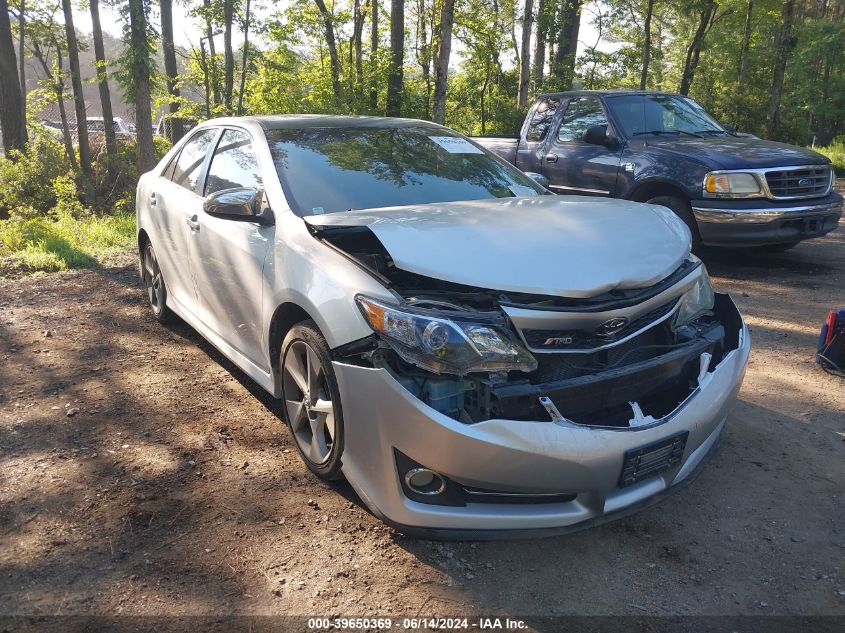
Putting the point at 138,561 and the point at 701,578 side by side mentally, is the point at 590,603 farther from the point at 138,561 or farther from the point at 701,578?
the point at 138,561

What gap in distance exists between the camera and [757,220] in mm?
6516

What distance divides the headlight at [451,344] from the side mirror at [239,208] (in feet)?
4.02

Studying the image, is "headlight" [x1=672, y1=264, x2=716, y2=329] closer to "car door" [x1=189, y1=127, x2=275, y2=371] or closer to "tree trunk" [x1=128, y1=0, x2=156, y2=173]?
"car door" [x1=189, y1=127, x2=275, y2=371]

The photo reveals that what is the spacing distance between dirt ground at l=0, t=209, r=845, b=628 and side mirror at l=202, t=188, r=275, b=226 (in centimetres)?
118

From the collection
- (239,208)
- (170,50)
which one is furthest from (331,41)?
(239,208)

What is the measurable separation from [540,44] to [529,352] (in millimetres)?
22195

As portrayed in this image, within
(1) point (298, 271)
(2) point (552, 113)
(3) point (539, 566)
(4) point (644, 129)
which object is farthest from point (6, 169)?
(3) point (539, 566)

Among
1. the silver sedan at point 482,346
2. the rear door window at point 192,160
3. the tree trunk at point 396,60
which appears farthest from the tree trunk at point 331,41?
the silver sedan at point 482,346

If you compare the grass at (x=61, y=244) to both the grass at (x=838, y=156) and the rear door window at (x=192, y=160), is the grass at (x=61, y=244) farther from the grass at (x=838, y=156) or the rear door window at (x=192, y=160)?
the grass at (x=838, y=156)

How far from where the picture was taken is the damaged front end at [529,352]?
2.41 m

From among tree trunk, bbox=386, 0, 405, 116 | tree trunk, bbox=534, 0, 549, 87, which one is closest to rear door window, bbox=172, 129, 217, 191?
tree trunk, bbox=386, 0, 405, 116

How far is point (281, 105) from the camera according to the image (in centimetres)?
1842

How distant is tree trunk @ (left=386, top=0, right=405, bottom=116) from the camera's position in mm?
15820

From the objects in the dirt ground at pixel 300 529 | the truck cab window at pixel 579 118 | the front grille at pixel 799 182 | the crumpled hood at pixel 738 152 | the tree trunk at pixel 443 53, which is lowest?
the dirt ground at pixel 300 529
